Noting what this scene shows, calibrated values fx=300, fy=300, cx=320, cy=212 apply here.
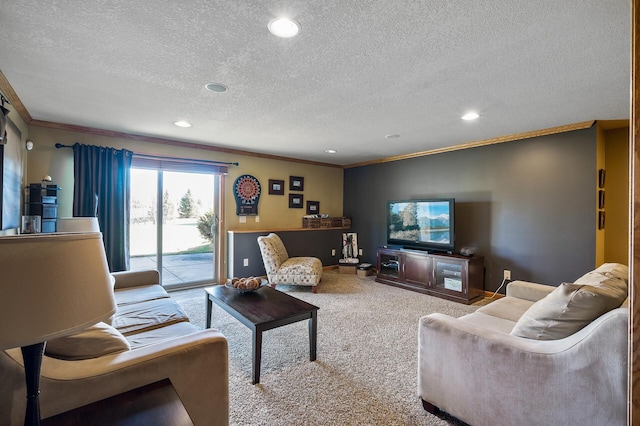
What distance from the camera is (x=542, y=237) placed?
3719 mm

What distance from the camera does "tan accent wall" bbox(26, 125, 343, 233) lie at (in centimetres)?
352

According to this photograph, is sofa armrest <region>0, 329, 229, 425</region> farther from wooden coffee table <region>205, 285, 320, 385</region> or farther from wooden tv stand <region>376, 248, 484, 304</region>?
wooden tv stand <region>376, 248, 484, 304</region>

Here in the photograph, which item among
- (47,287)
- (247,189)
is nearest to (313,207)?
(247,189)

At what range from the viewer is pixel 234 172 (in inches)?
196

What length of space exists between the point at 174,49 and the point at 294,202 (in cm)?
397

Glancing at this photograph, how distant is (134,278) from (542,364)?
326 cm

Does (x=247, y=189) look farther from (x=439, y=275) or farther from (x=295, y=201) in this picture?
(x=439, y=275)

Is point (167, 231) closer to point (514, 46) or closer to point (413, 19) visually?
point (413, 19)

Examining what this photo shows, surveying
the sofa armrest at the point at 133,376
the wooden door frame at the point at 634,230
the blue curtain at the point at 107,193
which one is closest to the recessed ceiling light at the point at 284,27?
the wooden door frame at the point at 634,230

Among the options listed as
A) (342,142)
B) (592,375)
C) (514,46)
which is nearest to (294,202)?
(342,142)

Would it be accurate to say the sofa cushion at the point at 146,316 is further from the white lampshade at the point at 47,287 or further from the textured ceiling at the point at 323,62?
the textured ceiling at the point at 323,62

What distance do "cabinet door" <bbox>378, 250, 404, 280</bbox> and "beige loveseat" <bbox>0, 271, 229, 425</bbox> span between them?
3776 millimetres

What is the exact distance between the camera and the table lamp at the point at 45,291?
619 mm

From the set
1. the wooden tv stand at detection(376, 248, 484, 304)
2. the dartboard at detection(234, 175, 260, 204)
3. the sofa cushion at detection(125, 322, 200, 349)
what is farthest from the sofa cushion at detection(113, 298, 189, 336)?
the wooden tv stand at detection(376, 248, 484, 304)
